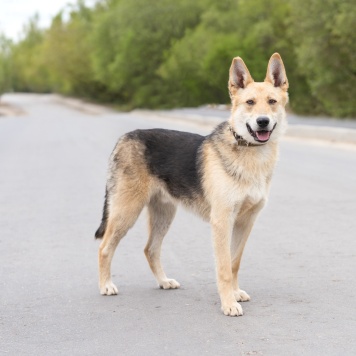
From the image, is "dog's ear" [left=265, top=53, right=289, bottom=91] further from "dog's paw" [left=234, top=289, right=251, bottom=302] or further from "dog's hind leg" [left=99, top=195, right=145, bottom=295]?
"dog's paw" [left=234, top=289, right=251, bottom=302]

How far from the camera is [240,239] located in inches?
253

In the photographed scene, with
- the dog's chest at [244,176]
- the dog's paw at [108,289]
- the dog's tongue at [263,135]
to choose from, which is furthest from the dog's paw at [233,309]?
the dog's tongue at [263,135]

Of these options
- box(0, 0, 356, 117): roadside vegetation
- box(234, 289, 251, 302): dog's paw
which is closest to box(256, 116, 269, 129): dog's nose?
box(234, 289, 251, 302): dog's paw

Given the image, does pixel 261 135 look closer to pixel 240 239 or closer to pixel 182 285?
pixel 240 239

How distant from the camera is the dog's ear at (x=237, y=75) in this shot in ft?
20.2

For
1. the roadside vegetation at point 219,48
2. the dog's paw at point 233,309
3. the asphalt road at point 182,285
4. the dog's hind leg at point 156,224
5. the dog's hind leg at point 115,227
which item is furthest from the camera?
the roadside vegetation at point 219,48

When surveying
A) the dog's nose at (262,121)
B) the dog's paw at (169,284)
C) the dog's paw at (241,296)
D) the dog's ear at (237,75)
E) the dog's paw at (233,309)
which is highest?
the dog's ear at (237,75)

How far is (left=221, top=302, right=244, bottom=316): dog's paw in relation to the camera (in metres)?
5.78

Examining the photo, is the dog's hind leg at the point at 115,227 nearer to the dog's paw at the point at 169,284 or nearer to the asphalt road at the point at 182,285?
the asphalt road at the point at 182,285

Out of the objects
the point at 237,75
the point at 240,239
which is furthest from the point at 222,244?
the point at 237,75

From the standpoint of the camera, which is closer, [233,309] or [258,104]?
[233,309]

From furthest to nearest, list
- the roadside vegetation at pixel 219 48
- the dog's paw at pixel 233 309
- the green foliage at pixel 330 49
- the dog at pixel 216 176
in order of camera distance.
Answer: the roadside vegetation at pixel 219 48 < the green foliage at pixel 330 49 < the dog at pixel 216 176 < the dog's paw at pixel 233 309

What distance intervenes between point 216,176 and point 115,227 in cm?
112

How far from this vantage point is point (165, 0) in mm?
66000
